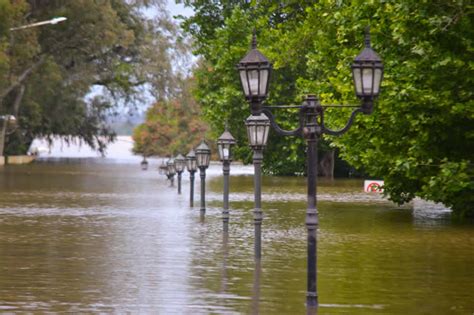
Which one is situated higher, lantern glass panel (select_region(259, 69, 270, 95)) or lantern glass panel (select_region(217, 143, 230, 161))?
lantern glass panel (select_region(259, 69, 270, 95))

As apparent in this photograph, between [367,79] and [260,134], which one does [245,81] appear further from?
[260,134]

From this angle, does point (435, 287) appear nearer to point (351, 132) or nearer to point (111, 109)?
point (351, 132)

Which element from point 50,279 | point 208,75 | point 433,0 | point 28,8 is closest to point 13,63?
point 28,8

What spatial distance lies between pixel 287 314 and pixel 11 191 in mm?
28868

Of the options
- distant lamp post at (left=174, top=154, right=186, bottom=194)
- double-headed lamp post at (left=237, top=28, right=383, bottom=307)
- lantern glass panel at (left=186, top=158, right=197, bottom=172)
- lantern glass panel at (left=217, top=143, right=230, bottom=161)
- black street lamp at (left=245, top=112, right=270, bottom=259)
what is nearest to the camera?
double-headed lamp post at (left=237, top=28, right=383, bottom=307)

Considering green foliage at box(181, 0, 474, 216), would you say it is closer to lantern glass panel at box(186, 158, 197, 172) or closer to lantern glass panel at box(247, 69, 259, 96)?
lantern glass panel at box(186, 158, 197, 172)

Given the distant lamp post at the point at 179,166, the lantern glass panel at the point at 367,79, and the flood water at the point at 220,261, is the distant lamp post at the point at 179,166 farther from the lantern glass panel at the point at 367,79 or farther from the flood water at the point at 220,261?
the lantern glass panel at the point at 367,79

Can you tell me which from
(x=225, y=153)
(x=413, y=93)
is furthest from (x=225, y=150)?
(x=413, y=93)

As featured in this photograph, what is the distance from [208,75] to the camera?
5544 centimetres

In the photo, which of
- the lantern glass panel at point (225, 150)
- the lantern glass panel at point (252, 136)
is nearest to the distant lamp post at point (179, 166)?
the lantern glass panel at point (225, 150)

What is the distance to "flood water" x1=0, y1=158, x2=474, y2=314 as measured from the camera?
42.7 feet

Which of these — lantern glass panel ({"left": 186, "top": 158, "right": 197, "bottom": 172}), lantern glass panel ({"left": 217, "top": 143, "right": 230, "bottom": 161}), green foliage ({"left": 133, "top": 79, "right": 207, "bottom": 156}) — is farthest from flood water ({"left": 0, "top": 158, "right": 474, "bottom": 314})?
green foliage ({"left": 133, "top": 79, "right": 207, "bottom": 156})

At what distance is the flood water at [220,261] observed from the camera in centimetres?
1300

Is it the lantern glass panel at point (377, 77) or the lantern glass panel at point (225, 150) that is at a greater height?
the lantern glass panel at point (377, 77)
